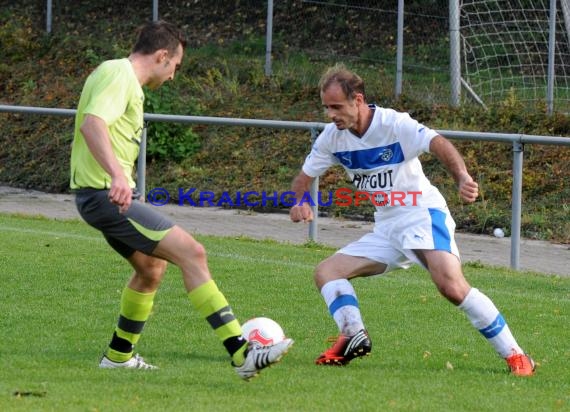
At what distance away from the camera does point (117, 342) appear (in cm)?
724

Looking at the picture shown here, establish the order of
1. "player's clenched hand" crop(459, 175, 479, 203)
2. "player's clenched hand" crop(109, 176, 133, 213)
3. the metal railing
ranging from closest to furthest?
1. "player's clenched hand" crop(109, 176, 133, 213)
2. "player's clenched hand" crop(459, 175, 479, 203)
3. the metal railing

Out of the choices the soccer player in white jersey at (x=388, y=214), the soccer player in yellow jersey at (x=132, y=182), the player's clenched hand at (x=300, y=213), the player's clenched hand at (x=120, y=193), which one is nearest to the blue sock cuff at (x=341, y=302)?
the soccer player in white jersey at (x=388, y=214)

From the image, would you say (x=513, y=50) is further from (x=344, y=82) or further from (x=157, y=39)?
(x=157, y=39)

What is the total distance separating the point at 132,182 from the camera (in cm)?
679

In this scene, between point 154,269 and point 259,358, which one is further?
point 154,269

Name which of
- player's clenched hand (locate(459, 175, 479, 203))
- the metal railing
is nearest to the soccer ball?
player's clenched hand (locate(459, 175, 479, 203))

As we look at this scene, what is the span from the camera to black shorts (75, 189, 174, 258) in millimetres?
6660

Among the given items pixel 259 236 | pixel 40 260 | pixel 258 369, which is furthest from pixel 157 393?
pixel 259 236

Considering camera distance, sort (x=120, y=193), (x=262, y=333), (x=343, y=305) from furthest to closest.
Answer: (x=343, y=305) → (x=262, y=333) → (x=120, y=193)

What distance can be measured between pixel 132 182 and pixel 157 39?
0.77 meters

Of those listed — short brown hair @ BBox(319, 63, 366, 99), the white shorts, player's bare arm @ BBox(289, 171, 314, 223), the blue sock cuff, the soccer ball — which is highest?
short brown hair @ BBox(319, 63, 366, 99)

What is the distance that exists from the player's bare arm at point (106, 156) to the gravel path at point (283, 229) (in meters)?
6.92

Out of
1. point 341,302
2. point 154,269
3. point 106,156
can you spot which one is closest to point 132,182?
point 106,156

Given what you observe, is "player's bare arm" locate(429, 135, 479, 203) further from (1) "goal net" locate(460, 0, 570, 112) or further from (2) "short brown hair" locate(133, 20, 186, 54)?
(1) "goal net" locate(460, 0, 570, 112)
